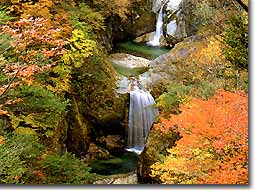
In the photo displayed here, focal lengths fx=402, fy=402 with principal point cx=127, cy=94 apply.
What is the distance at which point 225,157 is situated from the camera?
3.33m

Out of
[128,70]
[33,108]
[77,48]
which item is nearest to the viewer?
[33,108]

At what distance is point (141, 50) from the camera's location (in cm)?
957

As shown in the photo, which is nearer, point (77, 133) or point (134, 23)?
point (77, 133)

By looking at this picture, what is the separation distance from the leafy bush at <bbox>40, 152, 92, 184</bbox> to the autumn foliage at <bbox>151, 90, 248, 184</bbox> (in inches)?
35.0

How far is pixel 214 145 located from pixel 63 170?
5.39ft

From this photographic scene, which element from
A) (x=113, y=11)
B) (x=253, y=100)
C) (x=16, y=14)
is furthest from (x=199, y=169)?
(x=113, y=11)

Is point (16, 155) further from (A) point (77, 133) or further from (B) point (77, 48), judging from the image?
(A) point (77, 133)

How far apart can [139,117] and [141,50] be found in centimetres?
298

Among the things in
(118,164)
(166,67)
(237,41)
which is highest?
(237,41)

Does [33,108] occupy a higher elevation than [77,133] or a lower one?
higher

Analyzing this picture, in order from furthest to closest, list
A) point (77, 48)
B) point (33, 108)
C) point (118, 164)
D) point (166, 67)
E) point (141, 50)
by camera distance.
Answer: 1. point (141, 50)
2. point (166, 67)
3. point (118, 164)
4. point (77, 48)
5. point (33, 108)

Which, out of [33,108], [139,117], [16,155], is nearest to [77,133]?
[139,117]

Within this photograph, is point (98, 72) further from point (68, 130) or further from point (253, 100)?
point (253, 100)

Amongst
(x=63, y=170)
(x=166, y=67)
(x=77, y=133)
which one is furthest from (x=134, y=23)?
(x=63, y=170)
